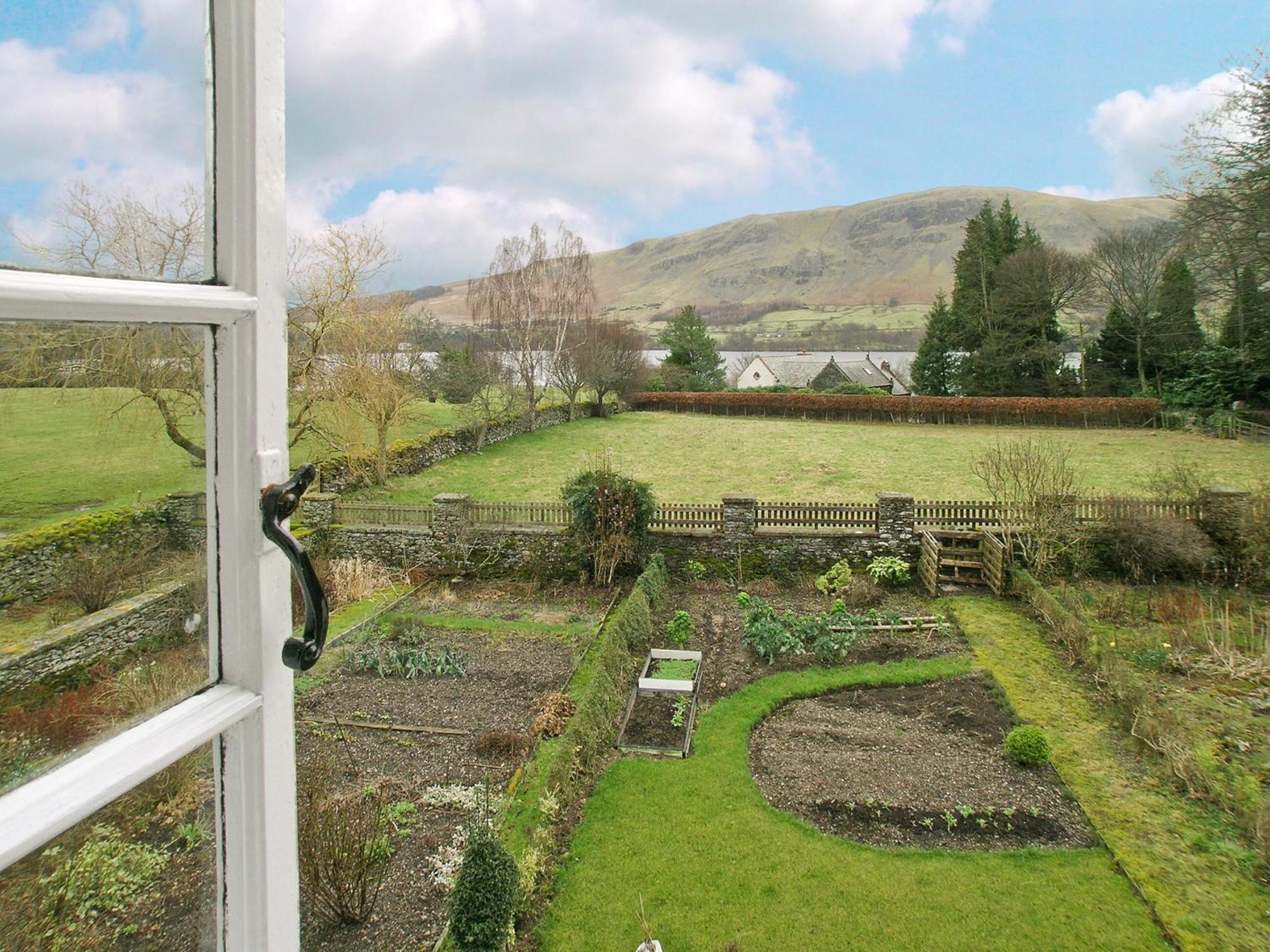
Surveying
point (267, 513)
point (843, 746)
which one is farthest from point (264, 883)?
point (843, 746)

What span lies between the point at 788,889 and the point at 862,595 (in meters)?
6.98

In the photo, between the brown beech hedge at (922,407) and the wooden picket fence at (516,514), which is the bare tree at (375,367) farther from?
the brown beech hedge at (922,407)

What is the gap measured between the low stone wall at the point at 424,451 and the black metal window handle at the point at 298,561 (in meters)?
18.2

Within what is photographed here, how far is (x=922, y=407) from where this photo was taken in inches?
1414

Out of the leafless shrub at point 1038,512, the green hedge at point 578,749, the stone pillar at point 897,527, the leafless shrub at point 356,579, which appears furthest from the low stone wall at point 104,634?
the stone pillar at point 897,527

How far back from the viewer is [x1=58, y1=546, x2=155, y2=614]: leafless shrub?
32.4 inches

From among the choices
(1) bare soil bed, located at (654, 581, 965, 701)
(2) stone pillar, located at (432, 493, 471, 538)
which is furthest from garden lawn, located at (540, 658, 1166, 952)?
(2) stone pillar, located at (432, 493, 471, 538)

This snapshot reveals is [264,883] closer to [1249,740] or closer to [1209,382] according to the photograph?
[1249,740]

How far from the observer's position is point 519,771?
745 cm

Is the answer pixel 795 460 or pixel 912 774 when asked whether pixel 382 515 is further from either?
pixel 795 460

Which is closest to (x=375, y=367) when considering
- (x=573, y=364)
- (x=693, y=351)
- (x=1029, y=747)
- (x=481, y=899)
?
(x=481, y=899)

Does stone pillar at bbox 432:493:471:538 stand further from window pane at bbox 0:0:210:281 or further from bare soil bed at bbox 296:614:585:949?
window pane at bbox 0:0:210:281

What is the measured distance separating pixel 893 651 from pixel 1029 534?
4.24 m

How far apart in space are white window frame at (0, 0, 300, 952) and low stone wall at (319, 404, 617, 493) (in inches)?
715
